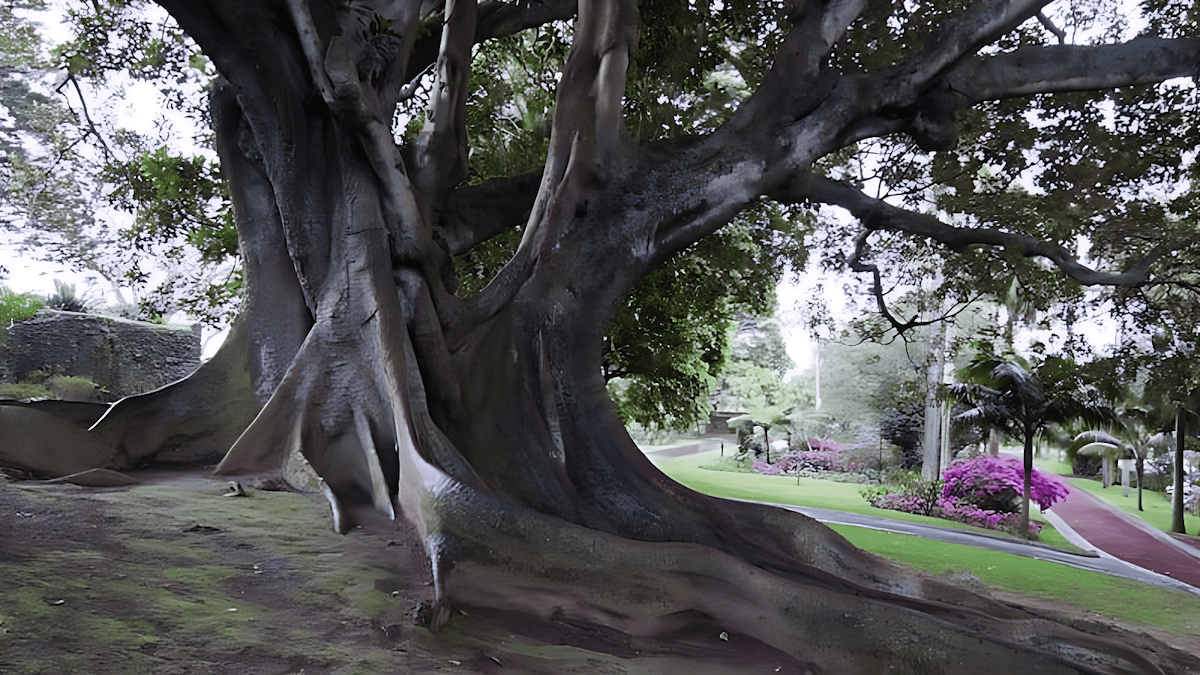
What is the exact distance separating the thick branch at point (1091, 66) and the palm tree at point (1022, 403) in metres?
11.1

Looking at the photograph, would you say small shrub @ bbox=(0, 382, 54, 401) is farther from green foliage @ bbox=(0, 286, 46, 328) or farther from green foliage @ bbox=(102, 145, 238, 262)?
green foliage @ bbox=(102, 145, 238, 262)

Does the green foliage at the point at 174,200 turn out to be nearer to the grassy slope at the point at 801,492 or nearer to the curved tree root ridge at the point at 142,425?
the curved tree root ridge at the point at 142,425

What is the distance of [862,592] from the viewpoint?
465 centimetres

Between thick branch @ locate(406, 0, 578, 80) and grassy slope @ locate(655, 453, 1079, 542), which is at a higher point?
thick branch @ locate(406, 0, 578, 80)

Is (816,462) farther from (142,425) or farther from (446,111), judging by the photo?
(142,425)

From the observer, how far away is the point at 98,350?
19.3 metres

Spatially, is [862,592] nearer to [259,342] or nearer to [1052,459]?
[259,342]

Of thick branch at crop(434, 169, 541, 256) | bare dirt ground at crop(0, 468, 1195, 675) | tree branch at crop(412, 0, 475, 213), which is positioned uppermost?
tree branch at crop(412, 0, 475, 213)

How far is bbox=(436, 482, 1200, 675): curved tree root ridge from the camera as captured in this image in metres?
3.45

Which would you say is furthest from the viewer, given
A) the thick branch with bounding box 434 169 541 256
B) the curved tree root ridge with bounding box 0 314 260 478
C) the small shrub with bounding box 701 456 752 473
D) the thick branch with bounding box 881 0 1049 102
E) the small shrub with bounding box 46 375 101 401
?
the small shrub with bounding box 701 456 752 473

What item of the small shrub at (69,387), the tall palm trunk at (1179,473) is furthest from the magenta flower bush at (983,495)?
the small shrub at (69,387)

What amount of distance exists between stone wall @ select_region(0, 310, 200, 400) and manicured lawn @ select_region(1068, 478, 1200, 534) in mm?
24532

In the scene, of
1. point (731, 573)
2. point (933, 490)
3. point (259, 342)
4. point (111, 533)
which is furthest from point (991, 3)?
point (933, 490)

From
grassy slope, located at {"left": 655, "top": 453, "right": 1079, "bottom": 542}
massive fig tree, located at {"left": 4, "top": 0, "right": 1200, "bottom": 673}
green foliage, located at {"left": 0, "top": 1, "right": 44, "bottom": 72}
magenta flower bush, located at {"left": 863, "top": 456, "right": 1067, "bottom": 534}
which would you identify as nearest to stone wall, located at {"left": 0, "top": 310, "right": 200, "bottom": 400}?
green foliage, located at {"left": 0, "top": 1, "right": 44, "bottom": 72}
